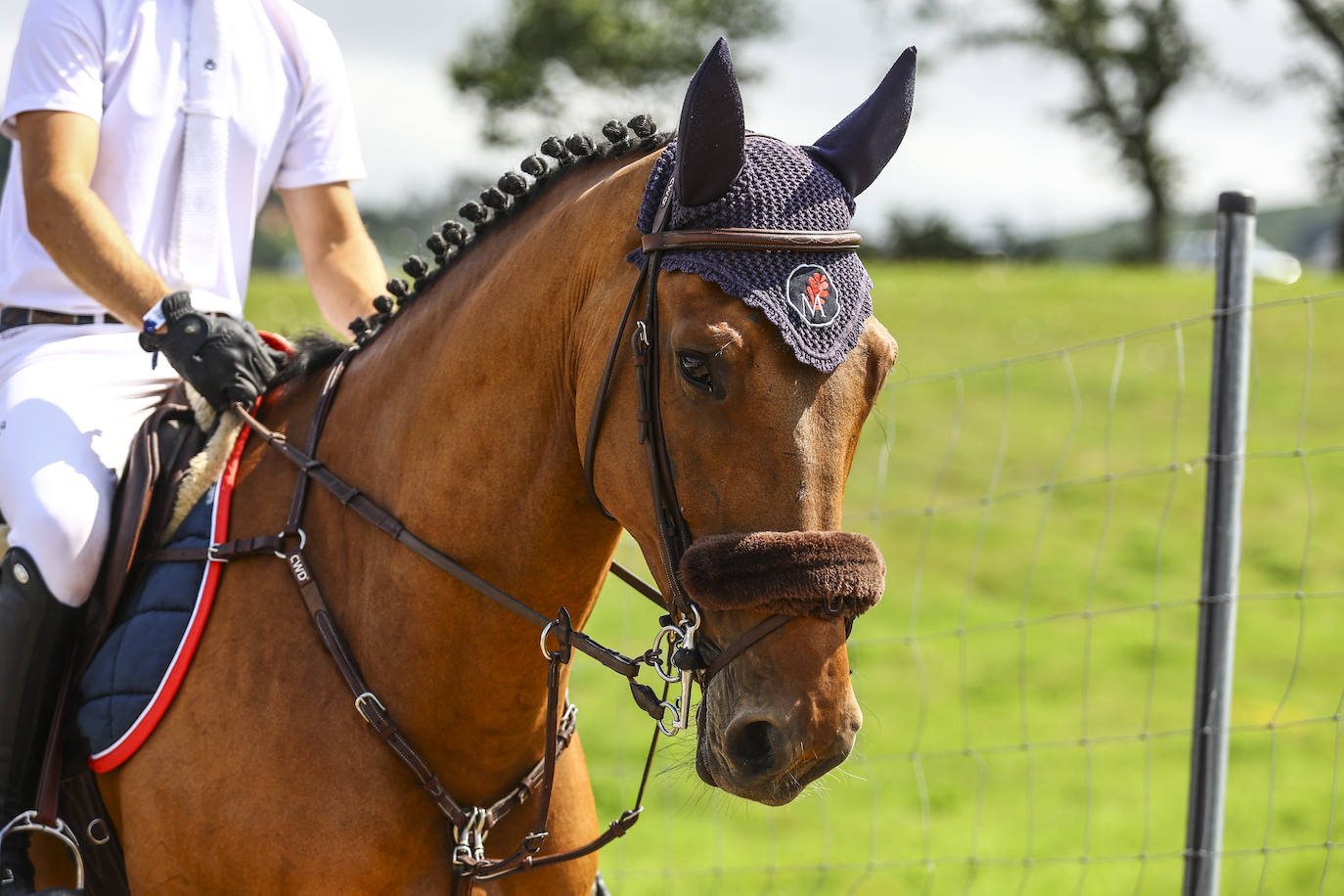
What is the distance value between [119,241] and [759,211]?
1.59 meters

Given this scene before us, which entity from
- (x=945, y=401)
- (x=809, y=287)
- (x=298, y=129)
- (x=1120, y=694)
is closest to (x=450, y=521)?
(x=809, y=287)

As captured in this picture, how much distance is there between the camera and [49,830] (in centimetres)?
247

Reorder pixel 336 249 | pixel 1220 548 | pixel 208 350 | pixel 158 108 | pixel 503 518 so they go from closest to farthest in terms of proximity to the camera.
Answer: pixel 503 518, pixel 208 350, pixel 158 108, pixel 1220 548, pixel 336 249

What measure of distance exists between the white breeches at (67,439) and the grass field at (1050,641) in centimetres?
133

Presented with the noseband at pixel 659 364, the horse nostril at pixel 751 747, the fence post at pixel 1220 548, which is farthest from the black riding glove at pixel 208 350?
the fence post at pixel 1220 548

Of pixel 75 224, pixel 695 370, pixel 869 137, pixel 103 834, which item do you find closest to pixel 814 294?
pixel 695 370

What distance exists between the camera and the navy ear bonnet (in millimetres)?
1999

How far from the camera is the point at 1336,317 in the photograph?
60.6 feet

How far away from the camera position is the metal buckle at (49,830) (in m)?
2.48

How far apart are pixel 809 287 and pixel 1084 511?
12.3 meters

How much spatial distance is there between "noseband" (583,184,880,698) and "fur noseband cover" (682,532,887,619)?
62 mm

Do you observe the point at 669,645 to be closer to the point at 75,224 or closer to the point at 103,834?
the point at 103,834

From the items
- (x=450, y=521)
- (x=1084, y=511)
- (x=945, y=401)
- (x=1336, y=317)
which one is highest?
(x=1336, y=317)

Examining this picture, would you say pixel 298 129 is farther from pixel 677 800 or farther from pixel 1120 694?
pixel 1120 694
